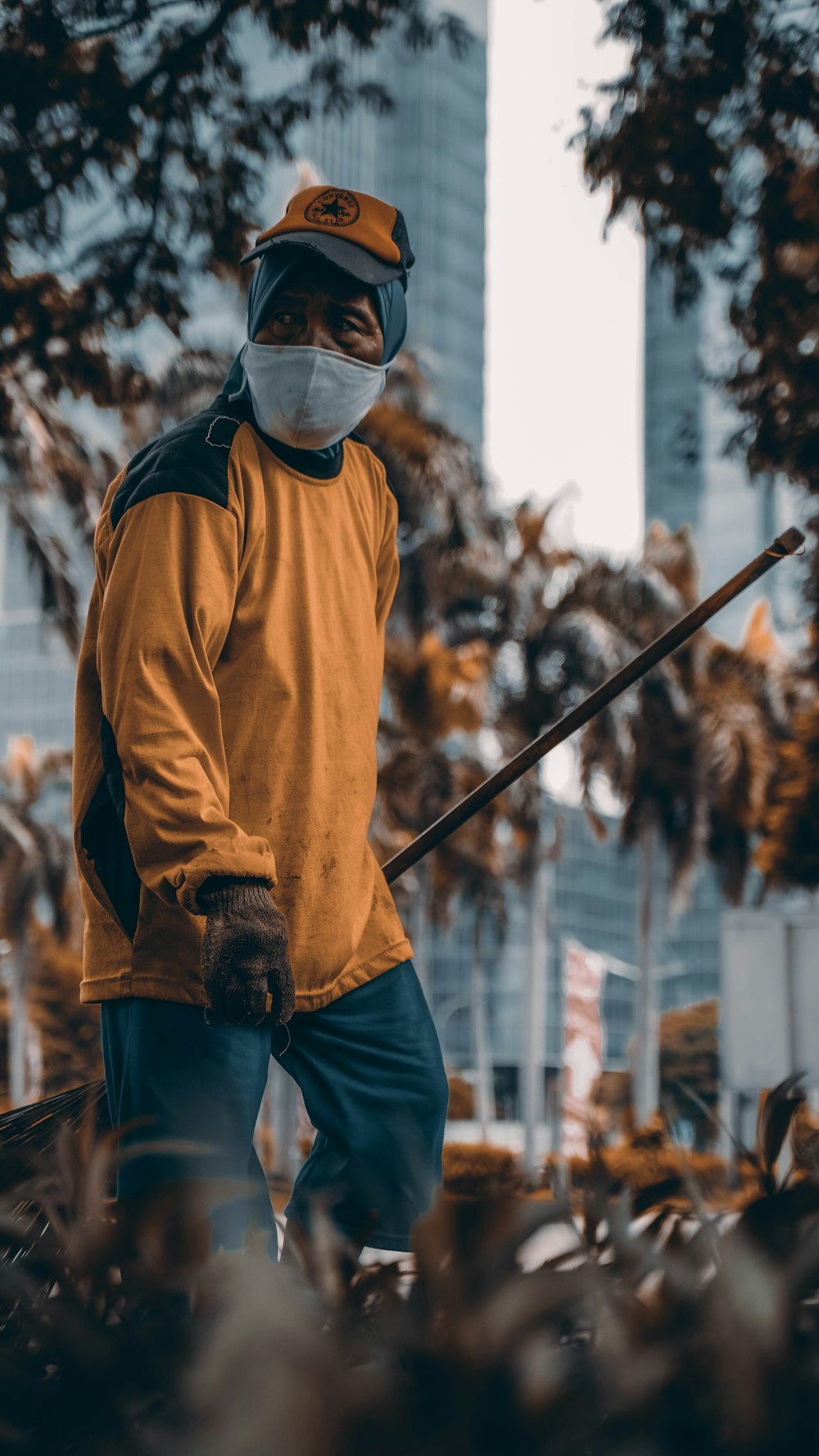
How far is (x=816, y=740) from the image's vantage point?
62.3 feet

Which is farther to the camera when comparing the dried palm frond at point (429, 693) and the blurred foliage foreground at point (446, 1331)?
the dried palm frond at point (429, 693)

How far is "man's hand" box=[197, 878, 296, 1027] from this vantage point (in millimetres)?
1796

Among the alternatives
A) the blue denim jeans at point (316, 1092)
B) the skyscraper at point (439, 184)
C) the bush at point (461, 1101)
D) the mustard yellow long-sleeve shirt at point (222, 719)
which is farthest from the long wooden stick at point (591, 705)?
the bush at point (461, 1101)

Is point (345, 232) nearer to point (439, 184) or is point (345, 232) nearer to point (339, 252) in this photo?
point (339, 252)

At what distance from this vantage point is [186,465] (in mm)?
2113

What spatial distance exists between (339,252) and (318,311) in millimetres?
108

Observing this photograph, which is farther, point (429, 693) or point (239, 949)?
point (429, 693)

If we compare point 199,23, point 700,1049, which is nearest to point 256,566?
point 199,23

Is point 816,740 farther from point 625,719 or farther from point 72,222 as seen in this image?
point 72,222

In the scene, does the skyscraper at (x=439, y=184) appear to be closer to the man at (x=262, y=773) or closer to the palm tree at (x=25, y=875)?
the palm tree at (x=25, y=875)

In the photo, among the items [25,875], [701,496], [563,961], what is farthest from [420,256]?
[25,875]

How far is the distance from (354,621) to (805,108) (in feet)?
10.2

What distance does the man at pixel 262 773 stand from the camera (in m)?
1.88

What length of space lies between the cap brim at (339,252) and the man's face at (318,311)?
4cm
